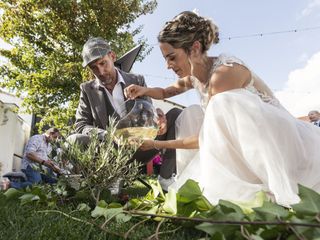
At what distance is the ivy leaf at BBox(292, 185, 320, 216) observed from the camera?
66 centimetres

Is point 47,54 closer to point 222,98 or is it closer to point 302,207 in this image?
point 222,98

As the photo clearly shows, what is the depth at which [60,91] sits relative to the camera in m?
7.45

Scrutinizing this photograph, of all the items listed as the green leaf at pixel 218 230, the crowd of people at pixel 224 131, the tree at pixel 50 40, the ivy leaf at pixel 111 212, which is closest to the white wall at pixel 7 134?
the tree at pixel 50 40

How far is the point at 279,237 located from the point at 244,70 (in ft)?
3.86

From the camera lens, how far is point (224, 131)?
1379 mm

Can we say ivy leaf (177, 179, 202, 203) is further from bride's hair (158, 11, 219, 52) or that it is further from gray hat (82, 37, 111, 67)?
gray hat (82, 37, 111, 67)

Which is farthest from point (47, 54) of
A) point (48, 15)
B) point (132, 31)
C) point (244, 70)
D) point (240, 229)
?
point (240, 229)

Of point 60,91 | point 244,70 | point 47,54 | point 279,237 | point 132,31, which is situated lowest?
point 279,237

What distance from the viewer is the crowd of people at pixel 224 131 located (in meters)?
1.25

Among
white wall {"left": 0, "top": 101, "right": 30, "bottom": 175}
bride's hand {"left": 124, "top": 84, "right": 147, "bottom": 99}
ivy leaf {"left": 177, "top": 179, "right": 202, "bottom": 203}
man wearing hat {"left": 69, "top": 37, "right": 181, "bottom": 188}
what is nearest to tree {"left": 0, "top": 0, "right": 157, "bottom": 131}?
white wall {"left": 0, "top": 101, "right": 30, "bottom": 175}

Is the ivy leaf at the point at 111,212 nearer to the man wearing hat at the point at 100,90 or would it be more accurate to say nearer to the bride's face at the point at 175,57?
the bride's face at the point at 175,57

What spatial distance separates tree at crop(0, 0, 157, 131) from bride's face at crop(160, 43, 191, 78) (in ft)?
18.6

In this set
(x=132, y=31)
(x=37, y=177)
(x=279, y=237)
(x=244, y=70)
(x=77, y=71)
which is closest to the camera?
(x=279, y=237)

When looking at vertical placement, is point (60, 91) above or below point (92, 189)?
above
